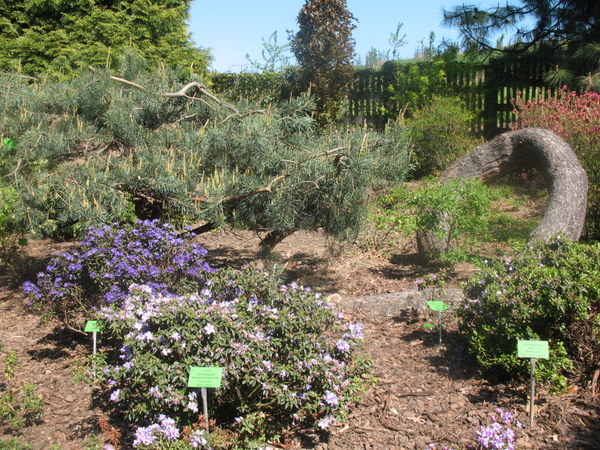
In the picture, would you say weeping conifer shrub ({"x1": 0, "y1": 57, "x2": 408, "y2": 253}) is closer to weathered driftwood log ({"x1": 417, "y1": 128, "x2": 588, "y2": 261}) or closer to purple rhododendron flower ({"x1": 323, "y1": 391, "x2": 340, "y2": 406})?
weathered driftwood log ({"x1": 417, "y1": 128, "x2": 588, "y2": 261})

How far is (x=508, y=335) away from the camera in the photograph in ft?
10.4

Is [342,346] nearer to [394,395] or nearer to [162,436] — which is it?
[394,395]

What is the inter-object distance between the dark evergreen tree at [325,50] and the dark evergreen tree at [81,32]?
1.92m

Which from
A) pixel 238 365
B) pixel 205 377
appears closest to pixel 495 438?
pixel 238 365

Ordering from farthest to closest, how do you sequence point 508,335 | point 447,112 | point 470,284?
1. point 447,112
2. point 470,284
3. point 508,335

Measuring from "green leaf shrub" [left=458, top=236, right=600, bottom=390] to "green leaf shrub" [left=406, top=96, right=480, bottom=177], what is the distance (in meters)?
5.97

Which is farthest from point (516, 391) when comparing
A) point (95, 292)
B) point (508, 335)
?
point (95, 292)

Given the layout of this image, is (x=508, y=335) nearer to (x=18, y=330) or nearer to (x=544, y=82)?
(x=18, y=330)

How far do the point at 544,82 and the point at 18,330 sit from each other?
927 cm

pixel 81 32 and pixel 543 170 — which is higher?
pixel 81 32

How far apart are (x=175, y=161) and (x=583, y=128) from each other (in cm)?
494

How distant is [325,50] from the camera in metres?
10.1

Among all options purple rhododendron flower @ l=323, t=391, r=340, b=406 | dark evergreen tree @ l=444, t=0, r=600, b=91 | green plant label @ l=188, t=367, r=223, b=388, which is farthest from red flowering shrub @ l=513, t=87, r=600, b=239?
green plant label @ l=188, t=367, r=223, b=388

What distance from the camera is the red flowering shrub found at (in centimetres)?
631
